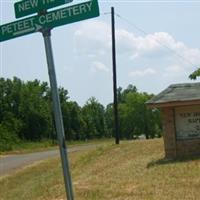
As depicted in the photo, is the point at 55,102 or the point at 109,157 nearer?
the point at 55,102

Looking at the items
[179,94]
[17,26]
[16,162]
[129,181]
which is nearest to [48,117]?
[16,162]

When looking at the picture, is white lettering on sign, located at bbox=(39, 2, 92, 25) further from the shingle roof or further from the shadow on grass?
the shingle roof

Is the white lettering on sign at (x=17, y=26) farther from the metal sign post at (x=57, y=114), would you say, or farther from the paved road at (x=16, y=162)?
the paved road at (x=16, y=162)

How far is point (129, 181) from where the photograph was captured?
13.8m

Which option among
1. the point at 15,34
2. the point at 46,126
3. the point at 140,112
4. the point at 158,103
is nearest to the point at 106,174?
the point at 158,103

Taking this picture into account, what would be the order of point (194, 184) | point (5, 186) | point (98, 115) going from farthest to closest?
point (98, 115)
point (5, 186)
point (194, 184)

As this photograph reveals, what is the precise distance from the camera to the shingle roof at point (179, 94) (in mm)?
18188

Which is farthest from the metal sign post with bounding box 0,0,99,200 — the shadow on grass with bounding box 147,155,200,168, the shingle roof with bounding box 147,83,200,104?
the shingle roof with bounding box 147,83,200,104

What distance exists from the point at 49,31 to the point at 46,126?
64.0 m

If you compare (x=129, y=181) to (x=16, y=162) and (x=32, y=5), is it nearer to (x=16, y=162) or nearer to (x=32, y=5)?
(x=32, y=5)

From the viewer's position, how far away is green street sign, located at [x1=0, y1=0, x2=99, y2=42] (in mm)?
6234

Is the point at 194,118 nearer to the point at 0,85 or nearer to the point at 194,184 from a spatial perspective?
the point at 194,184

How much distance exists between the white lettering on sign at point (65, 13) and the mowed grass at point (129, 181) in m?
5.62

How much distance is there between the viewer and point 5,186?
19.8 m
